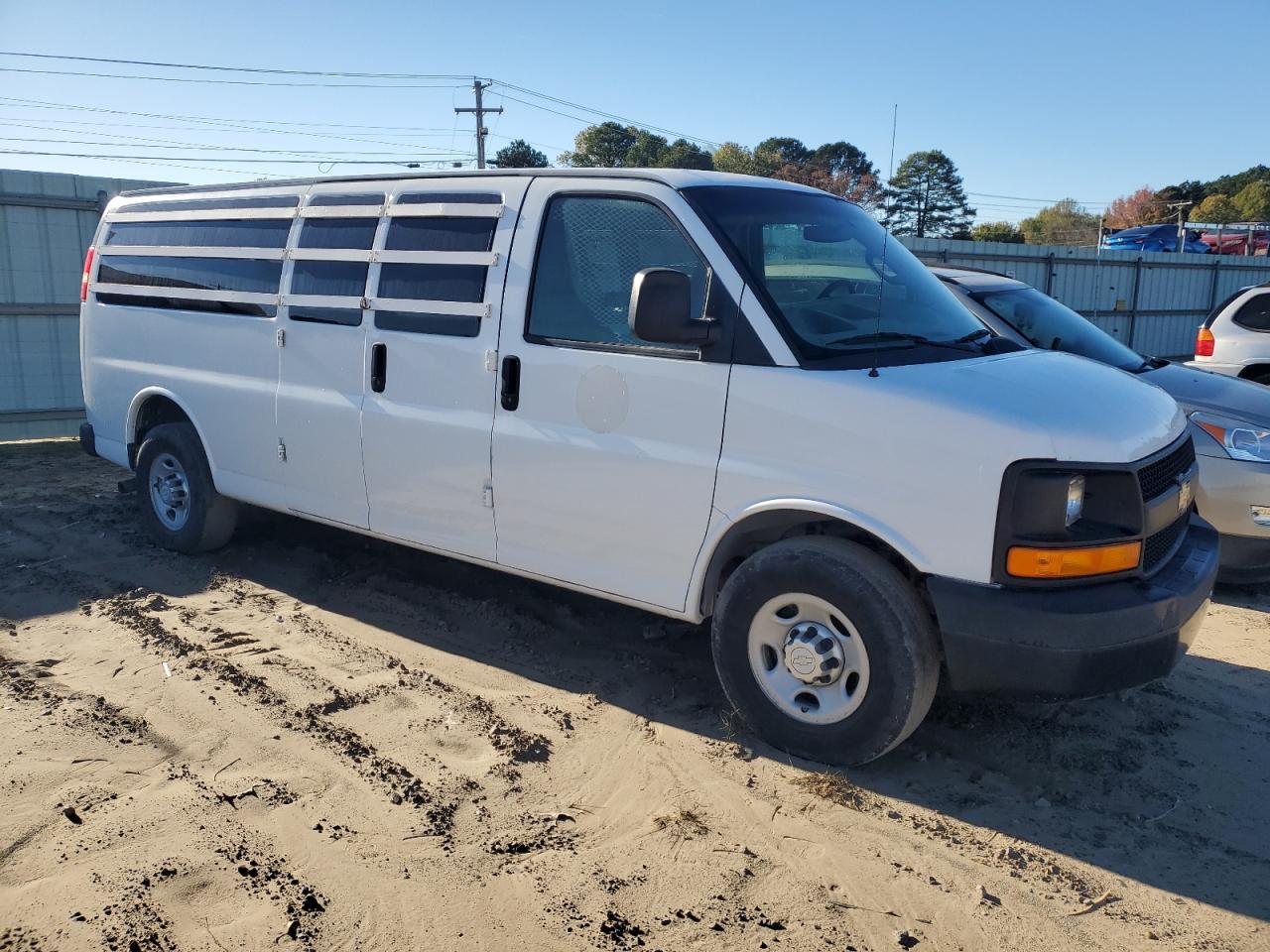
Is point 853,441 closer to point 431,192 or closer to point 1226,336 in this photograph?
point 431,192

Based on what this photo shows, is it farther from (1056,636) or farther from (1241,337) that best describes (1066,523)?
(1241,337)

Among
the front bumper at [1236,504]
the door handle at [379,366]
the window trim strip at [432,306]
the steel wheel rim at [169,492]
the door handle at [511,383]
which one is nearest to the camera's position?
the door handle at [511,383]

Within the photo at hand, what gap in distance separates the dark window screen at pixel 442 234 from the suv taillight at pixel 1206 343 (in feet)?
25.0

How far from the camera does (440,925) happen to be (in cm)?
304

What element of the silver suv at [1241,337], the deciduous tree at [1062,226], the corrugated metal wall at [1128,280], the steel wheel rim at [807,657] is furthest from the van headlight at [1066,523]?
the deciduous tree at [1062,226]

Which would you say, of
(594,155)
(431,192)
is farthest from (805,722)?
(594,155)

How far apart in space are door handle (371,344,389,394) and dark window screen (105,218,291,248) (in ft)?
3.63

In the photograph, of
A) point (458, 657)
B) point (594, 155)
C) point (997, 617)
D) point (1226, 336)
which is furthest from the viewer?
point (594, 155)

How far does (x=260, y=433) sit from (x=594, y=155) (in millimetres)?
61752

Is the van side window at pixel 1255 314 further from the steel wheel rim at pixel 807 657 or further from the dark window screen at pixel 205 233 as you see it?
the dark window screen at pixel 205 233

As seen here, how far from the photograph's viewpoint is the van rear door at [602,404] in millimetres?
4191

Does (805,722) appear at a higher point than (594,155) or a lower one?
lower

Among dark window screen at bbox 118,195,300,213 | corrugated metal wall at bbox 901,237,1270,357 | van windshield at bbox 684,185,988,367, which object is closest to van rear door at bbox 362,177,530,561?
dark window screen at bbox 118,195,300,213

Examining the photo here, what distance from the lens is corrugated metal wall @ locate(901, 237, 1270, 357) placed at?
1677 cm
